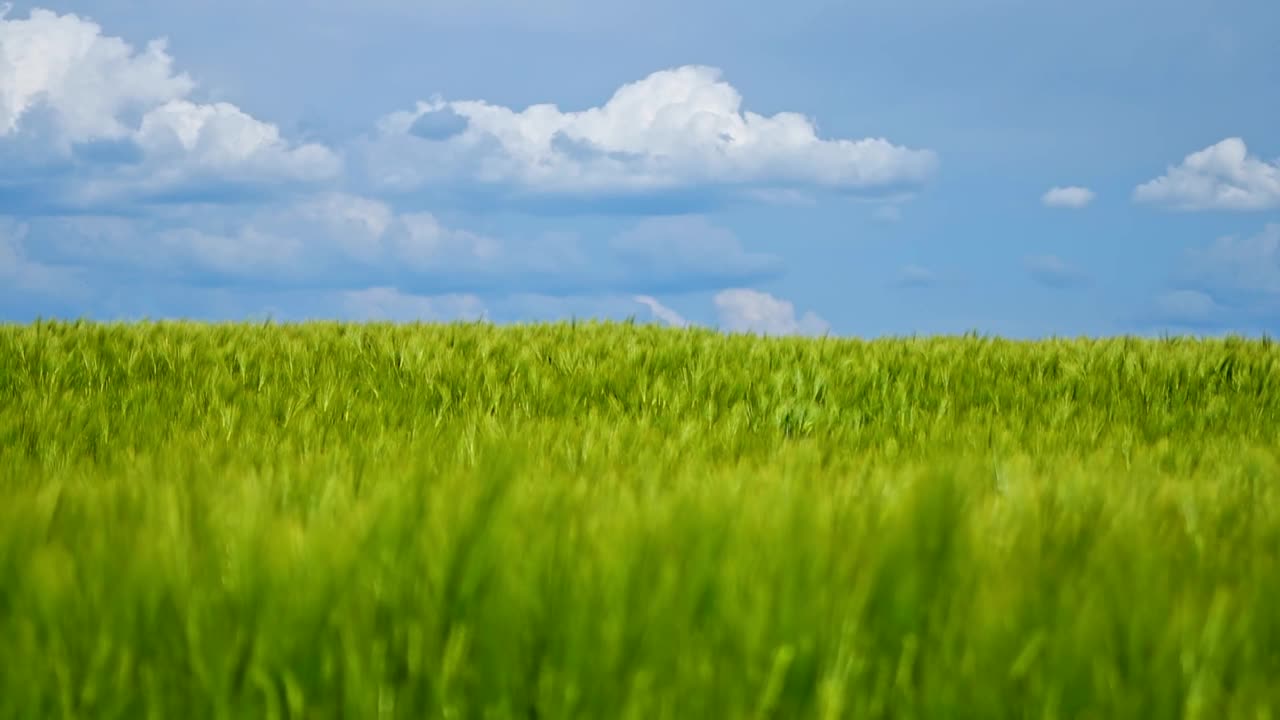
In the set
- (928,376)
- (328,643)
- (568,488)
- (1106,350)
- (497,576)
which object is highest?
(1106,350)

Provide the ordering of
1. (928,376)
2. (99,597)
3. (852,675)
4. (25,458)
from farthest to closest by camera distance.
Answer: (928,376)
(25,458)
(99,597)
(852,675)

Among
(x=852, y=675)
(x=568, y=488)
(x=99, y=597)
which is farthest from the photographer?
(x=568, y=488)

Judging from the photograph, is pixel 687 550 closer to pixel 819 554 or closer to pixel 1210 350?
pixel 819 554

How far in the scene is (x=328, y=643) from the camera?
1.52m

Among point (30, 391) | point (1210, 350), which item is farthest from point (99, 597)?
point (1210, 350)

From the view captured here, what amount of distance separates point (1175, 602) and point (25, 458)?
3.94 m

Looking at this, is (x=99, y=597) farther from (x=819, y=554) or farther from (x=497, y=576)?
(x=819, y=554)

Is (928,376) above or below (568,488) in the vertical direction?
above

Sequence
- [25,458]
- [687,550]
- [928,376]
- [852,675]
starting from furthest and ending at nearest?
[928,376] → [25,458] → [687,550] → [852,675]

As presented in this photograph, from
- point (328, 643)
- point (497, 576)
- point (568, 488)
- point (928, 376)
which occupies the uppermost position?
point (928, 376)

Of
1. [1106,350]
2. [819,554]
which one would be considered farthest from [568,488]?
[1106,350]

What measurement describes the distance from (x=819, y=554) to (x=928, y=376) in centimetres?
522

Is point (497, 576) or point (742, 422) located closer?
point (497, 576)

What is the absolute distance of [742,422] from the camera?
187 inches
